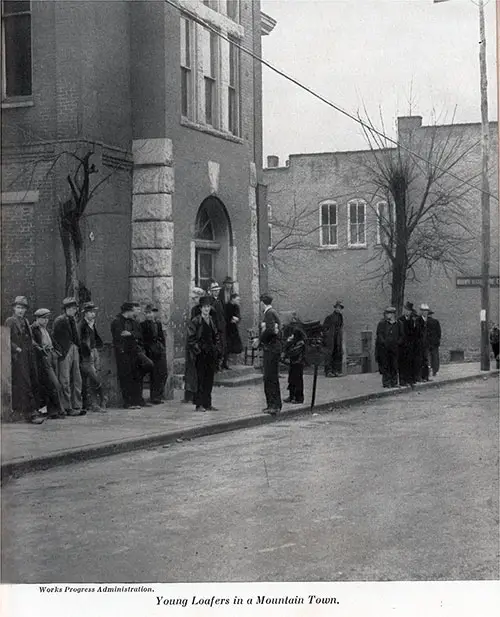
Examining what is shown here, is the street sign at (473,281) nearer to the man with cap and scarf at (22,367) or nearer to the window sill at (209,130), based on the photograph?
the window sill at (209,130)

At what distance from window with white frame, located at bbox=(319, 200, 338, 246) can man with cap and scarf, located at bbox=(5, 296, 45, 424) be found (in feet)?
32.8

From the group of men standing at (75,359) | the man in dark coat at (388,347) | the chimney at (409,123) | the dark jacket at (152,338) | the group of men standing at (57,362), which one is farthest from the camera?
the man in dark coat at (388,347)

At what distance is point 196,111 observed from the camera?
1734 cm

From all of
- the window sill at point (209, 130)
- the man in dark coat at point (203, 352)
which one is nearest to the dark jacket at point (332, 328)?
the man in dark coat at point (203, 352)

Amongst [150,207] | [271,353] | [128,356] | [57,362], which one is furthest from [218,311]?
[57,362]

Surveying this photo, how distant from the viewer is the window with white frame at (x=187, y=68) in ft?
54.2

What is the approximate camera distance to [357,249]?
18016mm

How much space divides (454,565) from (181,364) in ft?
33.5

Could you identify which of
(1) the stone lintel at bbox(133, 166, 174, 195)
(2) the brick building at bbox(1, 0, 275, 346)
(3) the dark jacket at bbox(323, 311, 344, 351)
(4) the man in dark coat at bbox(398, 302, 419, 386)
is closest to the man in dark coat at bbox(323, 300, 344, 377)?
(3) the dark jacket at bbox(323, 311, 344, 351)

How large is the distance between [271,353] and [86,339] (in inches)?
113

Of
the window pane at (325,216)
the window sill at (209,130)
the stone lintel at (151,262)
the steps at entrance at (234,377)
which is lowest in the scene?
the steps at entrance at (234,377)

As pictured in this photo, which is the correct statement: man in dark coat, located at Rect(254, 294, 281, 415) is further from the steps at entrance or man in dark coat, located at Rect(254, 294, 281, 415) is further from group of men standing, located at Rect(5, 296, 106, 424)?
group of men standing, located at Rect(5, 296, 106, 424)

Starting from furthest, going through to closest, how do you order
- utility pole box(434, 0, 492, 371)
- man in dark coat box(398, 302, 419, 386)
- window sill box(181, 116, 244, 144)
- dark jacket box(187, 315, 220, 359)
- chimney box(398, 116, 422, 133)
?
man in dark coat box(398, 302, 419, 386)
window sill box(181, 116, 244, 144)
dark jacket box(187, 315, 220, 359)
chimney box(398, 116, 422, 133)
utility pole box(434, 0, 492, 371)

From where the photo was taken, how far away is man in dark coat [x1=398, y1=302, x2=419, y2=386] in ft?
57.1
